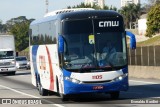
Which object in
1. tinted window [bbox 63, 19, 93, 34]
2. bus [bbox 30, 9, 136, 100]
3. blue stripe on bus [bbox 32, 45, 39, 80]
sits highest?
tinted window [bbox 63, 19, 93, 34]

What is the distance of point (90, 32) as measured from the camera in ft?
61.8

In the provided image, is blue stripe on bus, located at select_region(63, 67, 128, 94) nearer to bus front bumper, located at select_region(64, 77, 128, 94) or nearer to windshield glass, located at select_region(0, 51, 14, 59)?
bus front bumper, located at select_region(64, 77, 128, 94)

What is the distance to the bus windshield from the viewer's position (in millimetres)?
18500

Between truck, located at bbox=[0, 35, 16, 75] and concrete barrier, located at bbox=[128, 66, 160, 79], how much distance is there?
1269 cm

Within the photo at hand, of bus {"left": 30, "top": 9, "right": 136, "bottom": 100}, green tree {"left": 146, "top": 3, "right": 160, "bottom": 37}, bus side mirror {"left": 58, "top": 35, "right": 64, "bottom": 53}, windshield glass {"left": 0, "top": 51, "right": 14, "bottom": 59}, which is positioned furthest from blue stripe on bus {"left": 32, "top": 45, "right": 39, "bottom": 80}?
green tree {"left": 146, "top": 3, "right": 160, "bottom": 37}

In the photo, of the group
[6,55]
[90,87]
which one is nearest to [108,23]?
[90,87]

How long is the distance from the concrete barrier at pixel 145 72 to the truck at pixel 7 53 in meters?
12.7

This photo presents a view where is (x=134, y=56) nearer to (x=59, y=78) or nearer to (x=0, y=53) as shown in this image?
(x=0, y=53)

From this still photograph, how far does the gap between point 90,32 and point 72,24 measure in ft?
2.22

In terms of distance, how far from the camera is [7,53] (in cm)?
4816

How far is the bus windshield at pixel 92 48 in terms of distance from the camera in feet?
60.7

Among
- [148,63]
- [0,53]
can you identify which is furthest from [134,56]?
[0,53]

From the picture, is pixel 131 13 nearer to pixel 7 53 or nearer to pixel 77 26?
pixel 7 53

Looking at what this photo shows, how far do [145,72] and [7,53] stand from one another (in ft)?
51.6
